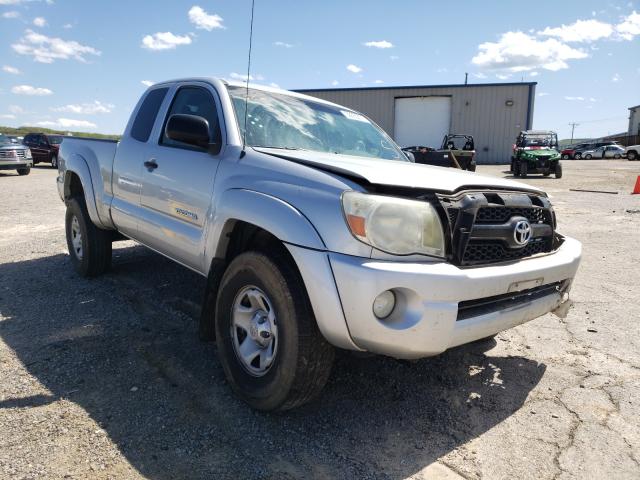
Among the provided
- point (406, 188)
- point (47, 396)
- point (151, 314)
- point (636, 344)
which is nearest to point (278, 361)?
point (406, 188)

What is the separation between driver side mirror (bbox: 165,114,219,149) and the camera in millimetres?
2973

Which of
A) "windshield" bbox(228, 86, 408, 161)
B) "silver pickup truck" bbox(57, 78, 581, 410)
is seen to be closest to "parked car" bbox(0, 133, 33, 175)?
"silver pickup truck" bbox(57, 78, 581, 410)

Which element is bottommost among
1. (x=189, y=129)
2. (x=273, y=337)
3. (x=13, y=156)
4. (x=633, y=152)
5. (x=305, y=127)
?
(x=273, y=337)

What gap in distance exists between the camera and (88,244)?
493 centimetres

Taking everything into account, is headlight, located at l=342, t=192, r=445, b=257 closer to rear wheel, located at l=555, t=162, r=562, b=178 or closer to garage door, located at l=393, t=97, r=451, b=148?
rear wheel, located at l=555, t=162, r=562, b=178

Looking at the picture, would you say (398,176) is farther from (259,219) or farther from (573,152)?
(573,152)

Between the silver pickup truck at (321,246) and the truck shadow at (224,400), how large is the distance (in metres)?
0.24

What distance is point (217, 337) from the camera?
9.60 feet

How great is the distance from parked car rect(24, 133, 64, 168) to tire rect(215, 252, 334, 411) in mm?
25121

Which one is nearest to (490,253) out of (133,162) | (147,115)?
(133,162)

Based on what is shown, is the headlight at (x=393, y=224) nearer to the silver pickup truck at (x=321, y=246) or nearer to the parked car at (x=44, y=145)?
the silver pickup truck at (x=321, y=246)

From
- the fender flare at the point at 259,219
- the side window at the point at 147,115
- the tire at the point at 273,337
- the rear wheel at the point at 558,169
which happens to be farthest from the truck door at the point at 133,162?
the rear wheel at the point at 558,169

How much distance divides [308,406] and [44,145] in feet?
85.8

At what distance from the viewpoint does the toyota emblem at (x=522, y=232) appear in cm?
259
